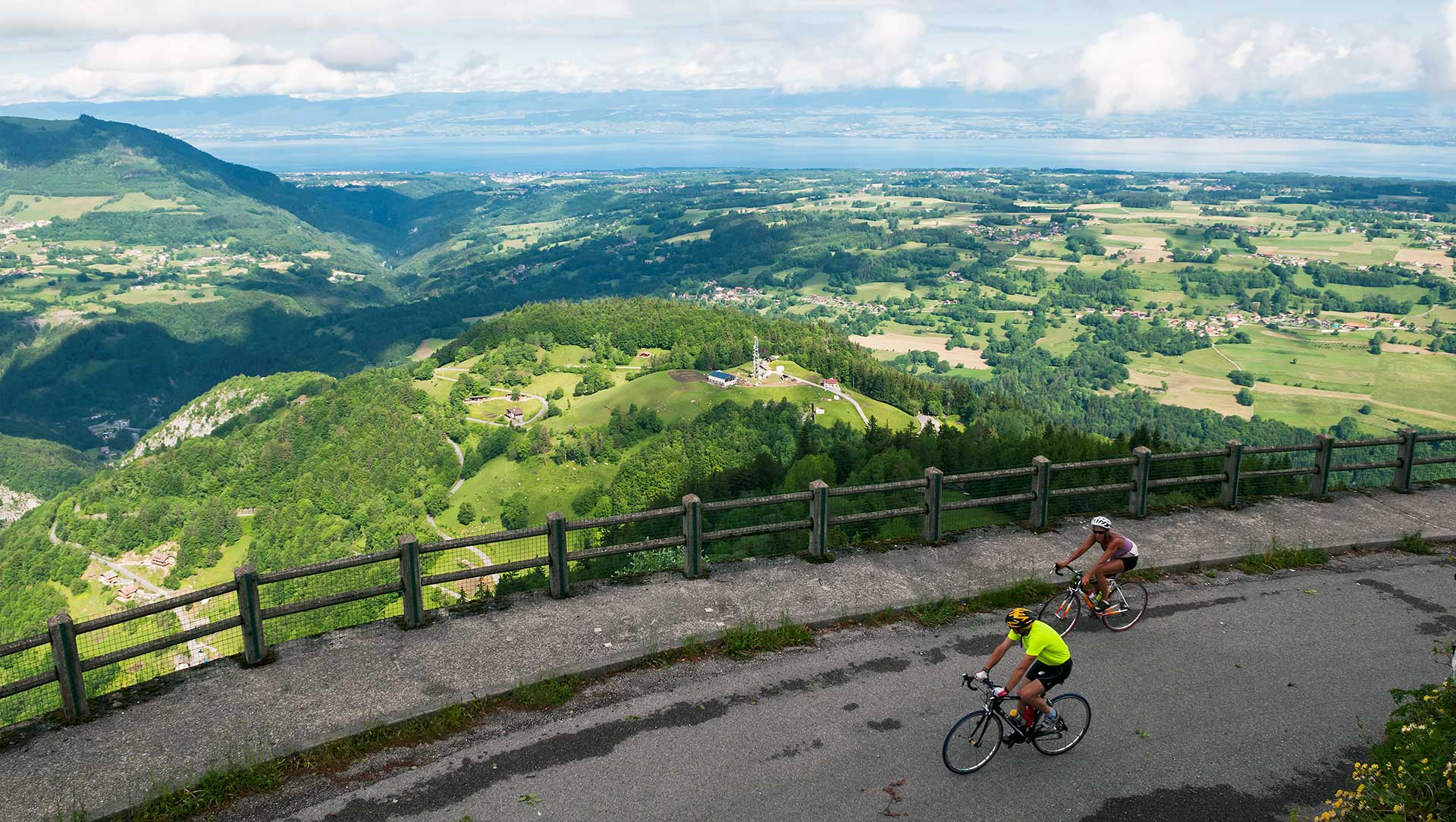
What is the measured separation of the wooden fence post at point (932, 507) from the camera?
16.7 meters

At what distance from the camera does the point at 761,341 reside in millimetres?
158875

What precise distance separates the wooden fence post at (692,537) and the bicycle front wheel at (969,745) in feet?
20.4

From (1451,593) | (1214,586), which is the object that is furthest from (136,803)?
(1451,593)

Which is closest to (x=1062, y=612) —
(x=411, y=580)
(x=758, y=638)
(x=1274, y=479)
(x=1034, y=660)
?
(x=1034, y=660)

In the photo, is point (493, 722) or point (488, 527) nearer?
point (493, 722)

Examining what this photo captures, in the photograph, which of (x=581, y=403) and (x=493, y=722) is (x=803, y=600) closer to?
(x=493, y=722)

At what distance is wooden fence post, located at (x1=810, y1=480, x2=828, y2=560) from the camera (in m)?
16.0

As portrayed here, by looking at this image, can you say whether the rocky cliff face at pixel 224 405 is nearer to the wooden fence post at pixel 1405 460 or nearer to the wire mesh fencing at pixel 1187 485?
the wire mesh fencing at pixel 1187 485

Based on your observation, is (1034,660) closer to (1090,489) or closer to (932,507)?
(932,507)

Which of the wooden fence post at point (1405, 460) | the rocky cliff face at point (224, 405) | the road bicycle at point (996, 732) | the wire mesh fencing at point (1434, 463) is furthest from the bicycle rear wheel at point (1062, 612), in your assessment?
the rocky cliff face at point (224, 405)

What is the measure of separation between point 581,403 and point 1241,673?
130m

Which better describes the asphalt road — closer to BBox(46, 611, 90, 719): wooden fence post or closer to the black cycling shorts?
the black cycling shorts

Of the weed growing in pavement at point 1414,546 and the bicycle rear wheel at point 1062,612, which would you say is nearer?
the bicycle rear wheel at point 1062,612

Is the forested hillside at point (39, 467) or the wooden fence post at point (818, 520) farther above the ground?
the wooden fence post at point (818, 520)
